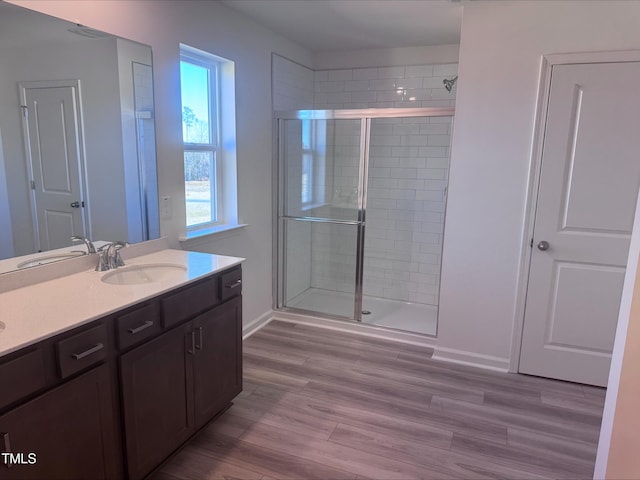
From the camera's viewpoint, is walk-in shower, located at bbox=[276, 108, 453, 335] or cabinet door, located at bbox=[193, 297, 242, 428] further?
walk-in shower, located at bbox=[276, 108, 453, 335]

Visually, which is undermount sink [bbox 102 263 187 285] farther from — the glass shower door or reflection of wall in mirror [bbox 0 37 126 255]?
the glass shower door

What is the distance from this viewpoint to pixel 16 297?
1.71m

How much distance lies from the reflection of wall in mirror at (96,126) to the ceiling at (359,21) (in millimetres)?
1092

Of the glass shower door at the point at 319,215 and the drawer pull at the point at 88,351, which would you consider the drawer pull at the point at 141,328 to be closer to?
the drawer pull at the point at 88,351

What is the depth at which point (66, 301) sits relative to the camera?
1669 mm

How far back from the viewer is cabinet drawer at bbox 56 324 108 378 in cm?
142

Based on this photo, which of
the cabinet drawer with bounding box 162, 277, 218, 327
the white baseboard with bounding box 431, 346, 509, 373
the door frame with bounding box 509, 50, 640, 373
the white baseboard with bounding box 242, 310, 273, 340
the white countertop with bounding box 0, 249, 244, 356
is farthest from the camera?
the white baseboard with bounding box 242, 310, 273, 340

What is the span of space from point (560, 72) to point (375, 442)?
2.44 m

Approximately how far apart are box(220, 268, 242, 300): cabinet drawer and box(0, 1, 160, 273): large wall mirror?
0.60 m

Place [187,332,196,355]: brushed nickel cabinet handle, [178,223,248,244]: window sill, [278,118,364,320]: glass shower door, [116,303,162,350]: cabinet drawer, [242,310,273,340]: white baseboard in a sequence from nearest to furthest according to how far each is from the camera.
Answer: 1. [116,303,162,350]: cabinet drawer
2. [187,332,196,355]: brushed nickel cabinet handle
3. [178,223,248,244]: window sill
4. [242,310,273,340]: white baseboard
5. [278,118,364,320]: glass shower door

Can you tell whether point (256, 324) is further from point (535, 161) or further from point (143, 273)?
point (535, 161)

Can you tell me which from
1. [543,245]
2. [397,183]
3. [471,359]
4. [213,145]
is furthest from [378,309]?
[213,145]

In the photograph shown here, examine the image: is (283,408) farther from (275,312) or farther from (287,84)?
(287,84)

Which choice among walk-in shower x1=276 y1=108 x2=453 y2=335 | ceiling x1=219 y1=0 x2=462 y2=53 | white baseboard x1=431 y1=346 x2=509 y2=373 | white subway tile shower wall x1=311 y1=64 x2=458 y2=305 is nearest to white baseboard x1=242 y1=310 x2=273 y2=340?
walk-in shower x1=276 y1=108 x2=453 y2=335
